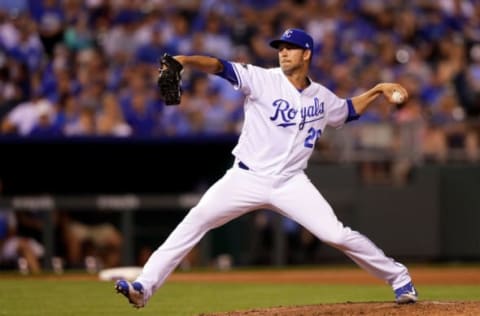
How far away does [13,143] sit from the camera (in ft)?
41.7

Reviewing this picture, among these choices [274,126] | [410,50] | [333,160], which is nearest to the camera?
[274,126]

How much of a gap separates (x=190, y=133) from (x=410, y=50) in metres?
4.90

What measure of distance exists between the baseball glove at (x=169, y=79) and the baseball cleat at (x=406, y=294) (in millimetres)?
2031

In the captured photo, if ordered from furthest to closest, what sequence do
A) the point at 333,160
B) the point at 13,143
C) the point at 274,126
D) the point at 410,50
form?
1. the point at 410,50
2. the point at 333,160
3. the point at 13,143
4. the point at 274,126

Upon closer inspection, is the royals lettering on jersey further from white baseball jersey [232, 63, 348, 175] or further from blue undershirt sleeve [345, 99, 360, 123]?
blue undershirt sleeve [345, 99, 360, 123]

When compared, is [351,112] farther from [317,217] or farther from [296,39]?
[317,217]

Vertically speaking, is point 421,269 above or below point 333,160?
below

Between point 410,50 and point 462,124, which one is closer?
point 462,124

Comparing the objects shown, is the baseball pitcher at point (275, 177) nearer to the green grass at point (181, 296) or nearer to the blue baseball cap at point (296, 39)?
the blue baseball cap at point (296, 39)

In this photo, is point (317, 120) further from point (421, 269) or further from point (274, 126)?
point (421, 269)

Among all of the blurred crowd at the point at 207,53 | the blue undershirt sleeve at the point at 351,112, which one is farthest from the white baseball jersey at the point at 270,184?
the blurred crowd at the point at 207,53

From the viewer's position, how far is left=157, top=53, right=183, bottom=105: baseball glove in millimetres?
6207

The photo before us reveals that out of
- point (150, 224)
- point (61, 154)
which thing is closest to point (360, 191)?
point (150, 224)

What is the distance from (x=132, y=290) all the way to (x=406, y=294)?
1862 millimetres
